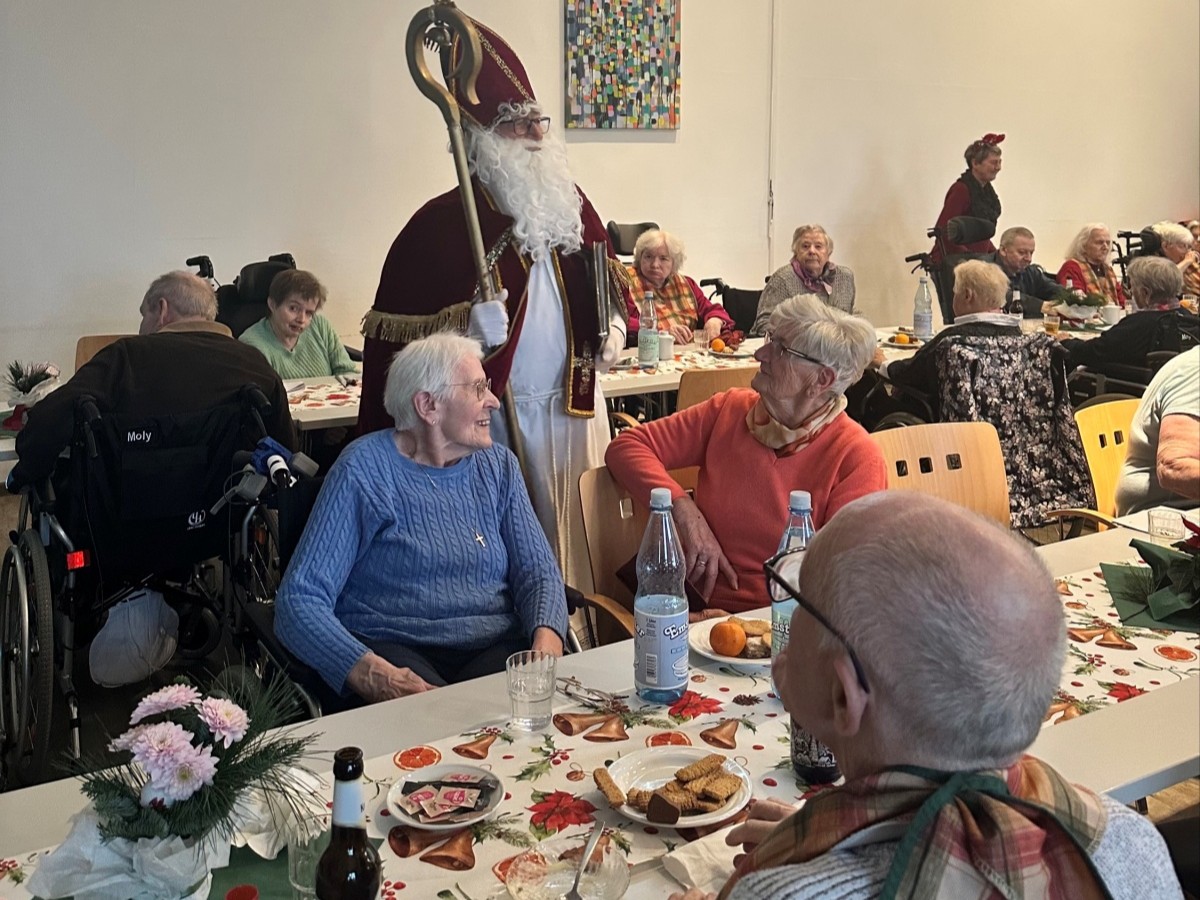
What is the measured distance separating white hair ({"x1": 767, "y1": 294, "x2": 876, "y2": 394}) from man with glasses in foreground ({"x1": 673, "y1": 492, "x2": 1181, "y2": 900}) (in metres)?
1.52

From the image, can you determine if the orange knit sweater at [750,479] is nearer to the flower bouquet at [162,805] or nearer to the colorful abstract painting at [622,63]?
the flower bouquet at [162,805]

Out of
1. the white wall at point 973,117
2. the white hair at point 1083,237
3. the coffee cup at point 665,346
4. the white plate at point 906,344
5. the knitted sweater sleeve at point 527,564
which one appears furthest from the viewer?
the white hair at point 1083,237

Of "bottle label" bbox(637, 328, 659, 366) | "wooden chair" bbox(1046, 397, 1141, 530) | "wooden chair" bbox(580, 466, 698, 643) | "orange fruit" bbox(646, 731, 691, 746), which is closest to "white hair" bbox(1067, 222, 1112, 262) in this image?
"bottle label" bbox(637, 328, 659, 366)

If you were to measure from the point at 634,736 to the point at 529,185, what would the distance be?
187cm

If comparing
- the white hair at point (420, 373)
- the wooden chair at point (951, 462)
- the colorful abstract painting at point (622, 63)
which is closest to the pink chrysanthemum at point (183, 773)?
the white hair at point (420, 373)

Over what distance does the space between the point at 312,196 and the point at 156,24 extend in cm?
105

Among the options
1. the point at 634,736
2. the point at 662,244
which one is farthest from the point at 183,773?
the point at 662,244

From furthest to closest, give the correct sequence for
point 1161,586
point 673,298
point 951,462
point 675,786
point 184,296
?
point 673,298
point 184,296
point 951,462
point 1161,586
point 675,786

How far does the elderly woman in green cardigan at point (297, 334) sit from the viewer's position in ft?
14.4

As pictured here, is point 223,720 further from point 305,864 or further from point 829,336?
point 829,336

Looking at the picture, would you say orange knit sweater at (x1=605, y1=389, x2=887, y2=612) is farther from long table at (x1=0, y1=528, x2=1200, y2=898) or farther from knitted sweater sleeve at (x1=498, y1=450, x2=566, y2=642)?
long table at (x1=0, y1=528, x2=1200, y2=898)

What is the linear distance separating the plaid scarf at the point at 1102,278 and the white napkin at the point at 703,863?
293 inches

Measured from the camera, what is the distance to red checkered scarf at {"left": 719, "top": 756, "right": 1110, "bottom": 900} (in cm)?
81

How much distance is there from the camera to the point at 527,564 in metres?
2.30
